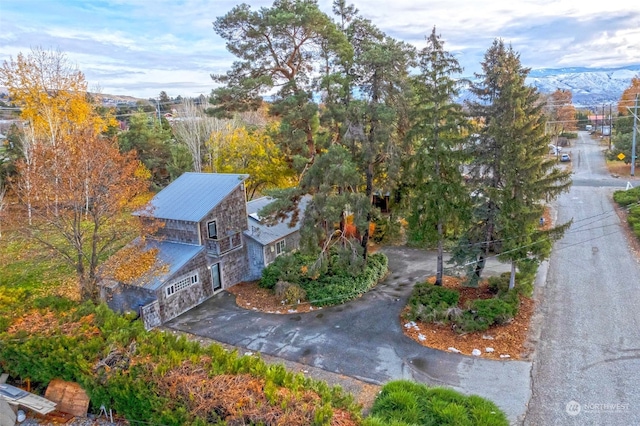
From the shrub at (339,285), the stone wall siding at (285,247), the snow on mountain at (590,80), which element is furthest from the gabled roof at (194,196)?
the snow on mountain at (590,80)

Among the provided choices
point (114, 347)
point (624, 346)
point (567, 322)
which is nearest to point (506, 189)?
point (567, 322)

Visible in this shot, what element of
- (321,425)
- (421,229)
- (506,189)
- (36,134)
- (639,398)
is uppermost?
(36,134)

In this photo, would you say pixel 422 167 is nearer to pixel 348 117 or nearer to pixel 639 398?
pixel 348 117

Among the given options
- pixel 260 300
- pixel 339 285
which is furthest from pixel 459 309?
pixel 260 300

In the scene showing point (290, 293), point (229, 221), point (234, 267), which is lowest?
point (290, 293)

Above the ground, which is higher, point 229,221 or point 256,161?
point 256,161

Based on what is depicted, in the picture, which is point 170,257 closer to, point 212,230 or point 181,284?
point 181,284

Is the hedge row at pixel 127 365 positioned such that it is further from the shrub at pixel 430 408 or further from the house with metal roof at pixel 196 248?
the house with metal roof at pixel 196 248
